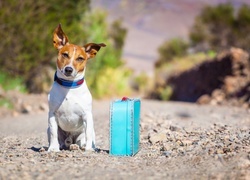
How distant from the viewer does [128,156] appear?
255 inches

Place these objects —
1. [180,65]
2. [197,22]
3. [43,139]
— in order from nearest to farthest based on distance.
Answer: [43,139] → [180,65] → [197,22]

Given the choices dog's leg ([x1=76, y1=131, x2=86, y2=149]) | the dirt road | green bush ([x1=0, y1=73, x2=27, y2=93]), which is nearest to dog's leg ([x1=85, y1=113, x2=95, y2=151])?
the dirt road

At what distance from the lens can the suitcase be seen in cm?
642

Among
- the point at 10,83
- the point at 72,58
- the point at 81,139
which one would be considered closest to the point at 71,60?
the point at 72,58

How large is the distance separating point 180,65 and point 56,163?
22.7m

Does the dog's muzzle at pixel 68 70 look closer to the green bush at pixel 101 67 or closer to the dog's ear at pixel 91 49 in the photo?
the dog's ear at pixel 91 49

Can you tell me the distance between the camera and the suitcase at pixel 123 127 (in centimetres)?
642

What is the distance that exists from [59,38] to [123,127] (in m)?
1.33

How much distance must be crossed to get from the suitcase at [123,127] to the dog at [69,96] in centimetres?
28

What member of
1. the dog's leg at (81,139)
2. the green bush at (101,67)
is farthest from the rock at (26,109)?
the dog's leg at (81,139)

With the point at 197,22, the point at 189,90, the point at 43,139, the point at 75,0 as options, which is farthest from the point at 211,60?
the point at 197,22

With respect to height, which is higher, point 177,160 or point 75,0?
point 75,0

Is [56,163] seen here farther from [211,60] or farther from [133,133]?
[211,60]

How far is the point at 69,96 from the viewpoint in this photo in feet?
20.9
